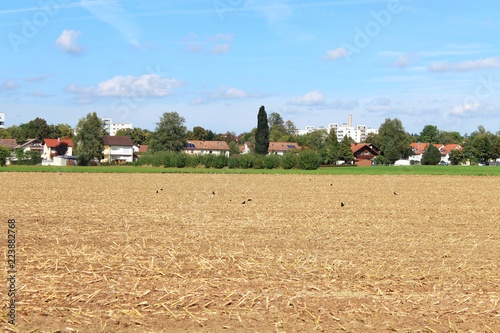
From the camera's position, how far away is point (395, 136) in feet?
599

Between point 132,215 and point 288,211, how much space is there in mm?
6774

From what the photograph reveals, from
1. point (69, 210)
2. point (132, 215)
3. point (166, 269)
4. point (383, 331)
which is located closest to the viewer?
point (383, 331)

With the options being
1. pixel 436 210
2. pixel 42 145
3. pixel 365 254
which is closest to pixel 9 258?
pixel 365 254

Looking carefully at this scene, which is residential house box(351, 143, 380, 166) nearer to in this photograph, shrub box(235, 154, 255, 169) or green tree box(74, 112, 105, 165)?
green tree box(74, 112, 105, 165)

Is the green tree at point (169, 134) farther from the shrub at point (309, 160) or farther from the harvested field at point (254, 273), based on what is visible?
the harvested field at point (254, 273)

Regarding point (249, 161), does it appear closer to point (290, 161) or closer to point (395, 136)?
point (290, 161)

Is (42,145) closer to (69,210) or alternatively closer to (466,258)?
(69,210)

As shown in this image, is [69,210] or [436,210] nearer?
[69,210]

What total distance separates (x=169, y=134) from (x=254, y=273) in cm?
14186

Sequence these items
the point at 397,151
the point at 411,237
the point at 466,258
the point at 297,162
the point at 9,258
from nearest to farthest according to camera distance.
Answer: the point at 9,258, the point at 466,258, the point at 411,237, the point at 297,162, the point at 397,151

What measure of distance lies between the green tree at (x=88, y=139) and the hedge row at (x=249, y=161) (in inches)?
1586

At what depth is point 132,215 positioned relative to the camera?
2167 centimetres

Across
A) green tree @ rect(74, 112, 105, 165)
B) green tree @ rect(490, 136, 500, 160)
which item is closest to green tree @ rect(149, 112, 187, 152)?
green tree @ rect(74, 112, 105, 165)

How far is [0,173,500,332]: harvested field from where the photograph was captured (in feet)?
27.0
